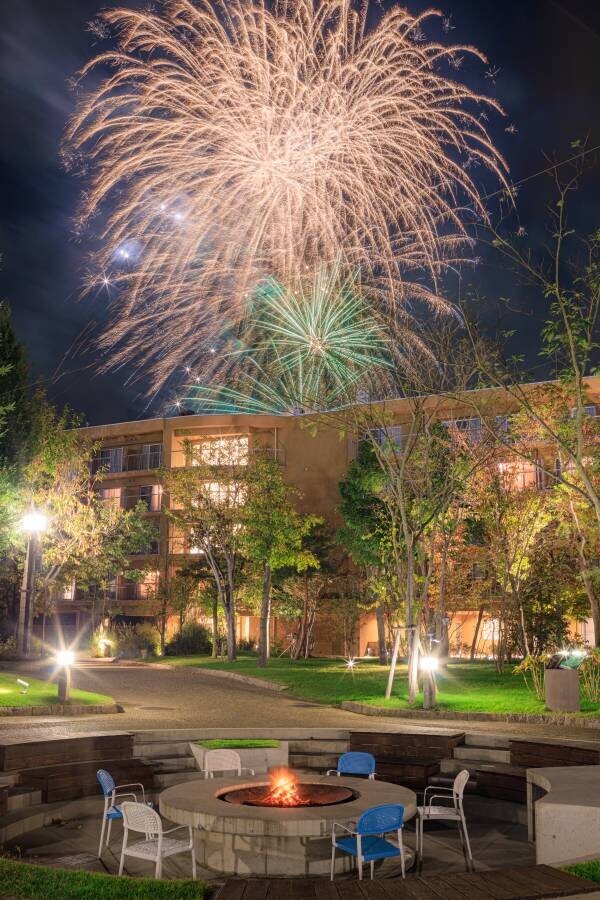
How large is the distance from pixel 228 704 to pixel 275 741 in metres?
9.40

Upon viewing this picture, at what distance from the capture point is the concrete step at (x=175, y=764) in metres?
13.0

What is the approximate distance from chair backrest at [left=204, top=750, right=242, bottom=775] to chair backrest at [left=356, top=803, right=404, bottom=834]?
3305 mm

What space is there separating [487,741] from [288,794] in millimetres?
5134

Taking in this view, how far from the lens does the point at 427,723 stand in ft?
58.7

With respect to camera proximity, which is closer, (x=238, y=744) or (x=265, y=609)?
(x=238, y=744)

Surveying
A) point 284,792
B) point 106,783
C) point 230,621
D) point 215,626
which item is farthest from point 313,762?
point 215,626

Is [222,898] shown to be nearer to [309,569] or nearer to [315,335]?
[315,335]

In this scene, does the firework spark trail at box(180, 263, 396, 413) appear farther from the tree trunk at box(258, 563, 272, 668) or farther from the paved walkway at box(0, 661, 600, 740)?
the tree trunk at box(258, 563, 272, 668)

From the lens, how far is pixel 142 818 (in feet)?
26.8

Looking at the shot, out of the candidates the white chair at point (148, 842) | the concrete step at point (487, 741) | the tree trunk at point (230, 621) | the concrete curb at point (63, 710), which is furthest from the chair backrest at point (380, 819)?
the tree trunk at point (230, 621)

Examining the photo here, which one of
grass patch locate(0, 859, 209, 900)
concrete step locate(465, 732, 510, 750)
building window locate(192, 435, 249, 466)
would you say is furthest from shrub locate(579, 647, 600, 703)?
building window locate(192, 435, 249, 466)

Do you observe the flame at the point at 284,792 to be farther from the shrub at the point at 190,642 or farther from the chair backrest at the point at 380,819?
the shrub at the point at 190,642

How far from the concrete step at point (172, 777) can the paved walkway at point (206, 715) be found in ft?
10.2

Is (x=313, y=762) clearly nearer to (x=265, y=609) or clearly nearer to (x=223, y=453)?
(x=265, y=609)
